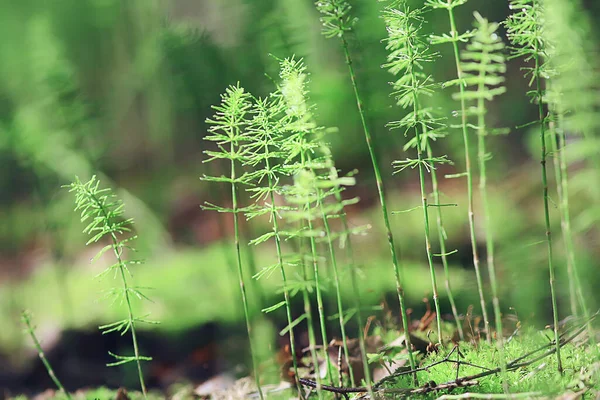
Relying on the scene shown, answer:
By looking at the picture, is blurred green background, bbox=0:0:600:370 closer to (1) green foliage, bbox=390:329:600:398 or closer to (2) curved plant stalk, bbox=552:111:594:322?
(2) curved plant stalk, bbox=552:111:594:322

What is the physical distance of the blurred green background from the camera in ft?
7.12

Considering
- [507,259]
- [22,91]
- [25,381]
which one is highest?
[22,91]

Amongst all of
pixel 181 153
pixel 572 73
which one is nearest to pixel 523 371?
pixel 572 73

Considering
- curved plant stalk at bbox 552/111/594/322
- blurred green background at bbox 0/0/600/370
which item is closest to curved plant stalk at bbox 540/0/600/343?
curved plant stalk at bbox 552/111/594/322

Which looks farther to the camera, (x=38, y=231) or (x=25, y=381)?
(x=38, y=231)

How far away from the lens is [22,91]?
3826 millimetres

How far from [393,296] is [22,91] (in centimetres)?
284

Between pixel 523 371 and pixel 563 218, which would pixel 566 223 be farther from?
pixel 523 371

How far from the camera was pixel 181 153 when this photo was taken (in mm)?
6824

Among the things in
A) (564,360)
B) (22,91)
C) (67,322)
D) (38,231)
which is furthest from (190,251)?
(564,360)

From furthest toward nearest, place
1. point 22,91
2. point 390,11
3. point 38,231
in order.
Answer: point 38,231
point 22,91
point 390,11

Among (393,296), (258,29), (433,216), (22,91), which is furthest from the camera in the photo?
(22,91)

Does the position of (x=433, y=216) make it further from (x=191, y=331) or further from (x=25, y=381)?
(x=25, y=381)

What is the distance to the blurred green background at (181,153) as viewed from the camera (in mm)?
2170
